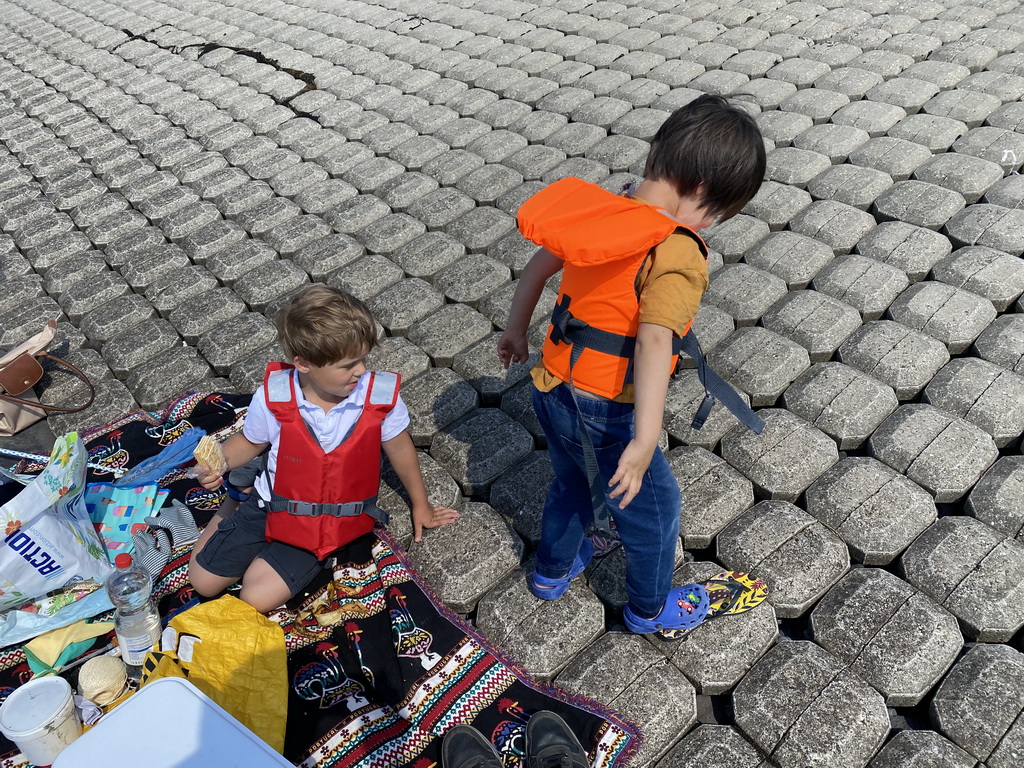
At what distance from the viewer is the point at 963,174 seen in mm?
3961

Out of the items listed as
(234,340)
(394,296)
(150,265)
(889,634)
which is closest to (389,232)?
(394,296)

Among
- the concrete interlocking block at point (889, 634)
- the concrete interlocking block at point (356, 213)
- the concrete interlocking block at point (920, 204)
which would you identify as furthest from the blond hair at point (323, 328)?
the concrete interlocking block at point (920, 204)

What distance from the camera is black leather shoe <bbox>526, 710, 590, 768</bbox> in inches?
80.6

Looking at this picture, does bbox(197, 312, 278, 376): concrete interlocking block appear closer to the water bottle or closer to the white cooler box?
the water bottle

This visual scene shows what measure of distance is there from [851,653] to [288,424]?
6.31 feet

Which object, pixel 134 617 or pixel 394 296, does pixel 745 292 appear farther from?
pixel 134 617

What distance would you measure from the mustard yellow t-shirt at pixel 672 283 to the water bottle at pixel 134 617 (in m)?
1.88

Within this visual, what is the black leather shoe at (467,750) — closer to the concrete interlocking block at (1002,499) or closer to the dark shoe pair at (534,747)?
the dark shoe pair at (534,747)

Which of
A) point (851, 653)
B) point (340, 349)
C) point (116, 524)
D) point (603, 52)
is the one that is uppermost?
point (340, 349)

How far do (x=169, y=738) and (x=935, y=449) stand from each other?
106 inches

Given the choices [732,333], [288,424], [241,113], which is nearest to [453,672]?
[288,424]

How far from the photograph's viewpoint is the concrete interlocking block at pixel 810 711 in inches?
81.7

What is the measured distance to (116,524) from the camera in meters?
2.80

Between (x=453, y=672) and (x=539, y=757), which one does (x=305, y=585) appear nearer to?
(x=453, y=672)
